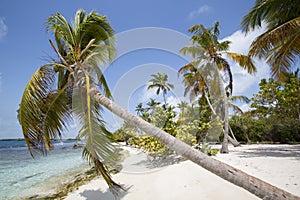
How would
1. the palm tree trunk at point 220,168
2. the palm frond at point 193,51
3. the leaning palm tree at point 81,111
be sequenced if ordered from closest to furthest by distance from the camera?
the palm tree trunk at point 220,168 < the leaning palm tree at point 81,111 < the palm frond at point 193,51

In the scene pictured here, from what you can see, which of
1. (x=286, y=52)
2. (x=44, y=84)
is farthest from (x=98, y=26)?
(x=286, y=52)

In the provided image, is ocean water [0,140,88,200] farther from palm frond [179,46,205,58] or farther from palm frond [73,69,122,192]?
palm frond [179,46,205,58]

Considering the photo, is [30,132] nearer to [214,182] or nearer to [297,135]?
[214,182]

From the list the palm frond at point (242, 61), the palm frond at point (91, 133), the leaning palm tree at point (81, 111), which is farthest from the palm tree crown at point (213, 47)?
the palm frond at point (91, 133)

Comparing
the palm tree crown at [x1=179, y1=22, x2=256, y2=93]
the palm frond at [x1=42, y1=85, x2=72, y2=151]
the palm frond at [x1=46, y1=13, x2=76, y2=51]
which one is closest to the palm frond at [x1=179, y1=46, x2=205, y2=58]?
the palm tree crown at [x1=179, y1=22, x2=256, y2=93]

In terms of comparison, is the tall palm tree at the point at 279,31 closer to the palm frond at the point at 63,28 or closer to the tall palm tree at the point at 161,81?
the palm frond at the point at 63,28

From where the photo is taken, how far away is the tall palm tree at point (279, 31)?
650cm

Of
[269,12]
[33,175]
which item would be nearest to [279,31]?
[269,12]

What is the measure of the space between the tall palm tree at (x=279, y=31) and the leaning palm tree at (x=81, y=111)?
6.27 metres

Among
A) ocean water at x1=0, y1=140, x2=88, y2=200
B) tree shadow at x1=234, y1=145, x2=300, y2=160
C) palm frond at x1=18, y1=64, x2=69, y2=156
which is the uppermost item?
palm frond at x1=18, y1=64, x2=69, y2=156

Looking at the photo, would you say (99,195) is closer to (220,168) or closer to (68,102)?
(68,102)

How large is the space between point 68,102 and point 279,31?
7.69m

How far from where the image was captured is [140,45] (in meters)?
9.02

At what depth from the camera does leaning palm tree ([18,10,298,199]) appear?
7.80ft
